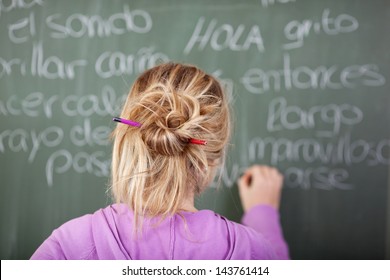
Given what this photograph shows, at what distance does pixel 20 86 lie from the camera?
2014mm

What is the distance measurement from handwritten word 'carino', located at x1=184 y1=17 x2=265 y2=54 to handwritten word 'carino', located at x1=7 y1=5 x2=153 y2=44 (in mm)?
194

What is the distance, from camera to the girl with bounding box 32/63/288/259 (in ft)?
4.02

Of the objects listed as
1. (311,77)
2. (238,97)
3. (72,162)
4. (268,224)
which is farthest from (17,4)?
(268,224)

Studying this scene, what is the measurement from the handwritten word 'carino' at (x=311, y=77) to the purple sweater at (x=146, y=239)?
865 mm

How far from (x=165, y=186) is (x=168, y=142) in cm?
11

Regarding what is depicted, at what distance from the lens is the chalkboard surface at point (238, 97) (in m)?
1.98

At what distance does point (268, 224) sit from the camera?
1.92 m

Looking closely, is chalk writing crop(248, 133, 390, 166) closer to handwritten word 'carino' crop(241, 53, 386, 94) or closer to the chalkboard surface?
the chalkboard surface

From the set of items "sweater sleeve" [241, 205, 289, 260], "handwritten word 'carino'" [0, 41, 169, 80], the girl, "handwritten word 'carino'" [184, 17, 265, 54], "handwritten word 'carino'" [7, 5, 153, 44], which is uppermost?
"handwritten word 'carino'" [7, 5, 153, 44]

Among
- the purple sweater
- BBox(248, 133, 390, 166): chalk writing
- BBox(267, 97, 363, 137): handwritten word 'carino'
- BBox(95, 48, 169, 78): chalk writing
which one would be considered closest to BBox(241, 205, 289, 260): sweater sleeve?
BBox(248, 133, 390, 166): chalk writing

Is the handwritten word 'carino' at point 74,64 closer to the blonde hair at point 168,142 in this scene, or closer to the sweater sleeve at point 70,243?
the blonde hair at point 168,142

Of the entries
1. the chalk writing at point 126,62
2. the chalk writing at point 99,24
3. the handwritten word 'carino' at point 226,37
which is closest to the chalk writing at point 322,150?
the handwritten word 'carino' at point 226,37
